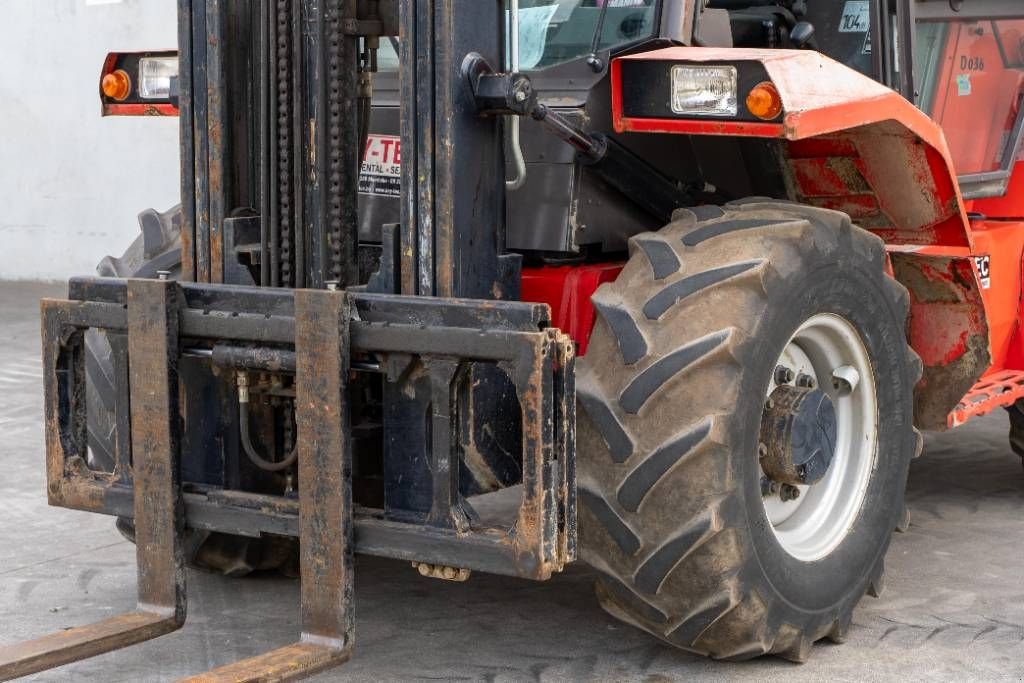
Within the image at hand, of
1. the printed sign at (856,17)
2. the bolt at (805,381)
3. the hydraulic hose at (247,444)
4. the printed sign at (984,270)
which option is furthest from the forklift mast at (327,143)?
the printed sign at (984,270)

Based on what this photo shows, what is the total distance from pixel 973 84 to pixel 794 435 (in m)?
2.29

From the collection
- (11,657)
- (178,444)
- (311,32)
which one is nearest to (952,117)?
(311,32)

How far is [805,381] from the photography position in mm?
4367

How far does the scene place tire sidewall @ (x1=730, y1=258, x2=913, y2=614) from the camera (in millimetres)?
3900

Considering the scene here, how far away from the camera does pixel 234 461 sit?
415 cm

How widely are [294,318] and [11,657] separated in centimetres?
109

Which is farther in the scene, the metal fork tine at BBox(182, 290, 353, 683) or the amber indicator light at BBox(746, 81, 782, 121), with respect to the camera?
the amber indicator light at BBox(746, 81, 782, 121)

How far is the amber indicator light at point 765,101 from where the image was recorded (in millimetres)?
3834

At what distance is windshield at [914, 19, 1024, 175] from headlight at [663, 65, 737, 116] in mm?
1662

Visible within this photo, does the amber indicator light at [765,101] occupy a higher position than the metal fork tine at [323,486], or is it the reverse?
the amber indicator light at [765,101]

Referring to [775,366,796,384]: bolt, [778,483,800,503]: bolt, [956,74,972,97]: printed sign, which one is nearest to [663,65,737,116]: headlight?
[775,366,796,384]: bolt

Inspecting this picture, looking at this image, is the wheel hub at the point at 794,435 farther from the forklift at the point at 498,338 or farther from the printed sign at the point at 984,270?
the printed sign at the point at 984,270

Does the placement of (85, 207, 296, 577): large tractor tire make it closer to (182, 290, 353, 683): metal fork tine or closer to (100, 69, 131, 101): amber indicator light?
(100, 69, 131, 101): amber indicator light

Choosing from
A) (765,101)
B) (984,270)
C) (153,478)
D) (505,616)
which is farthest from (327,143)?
(984,270)
